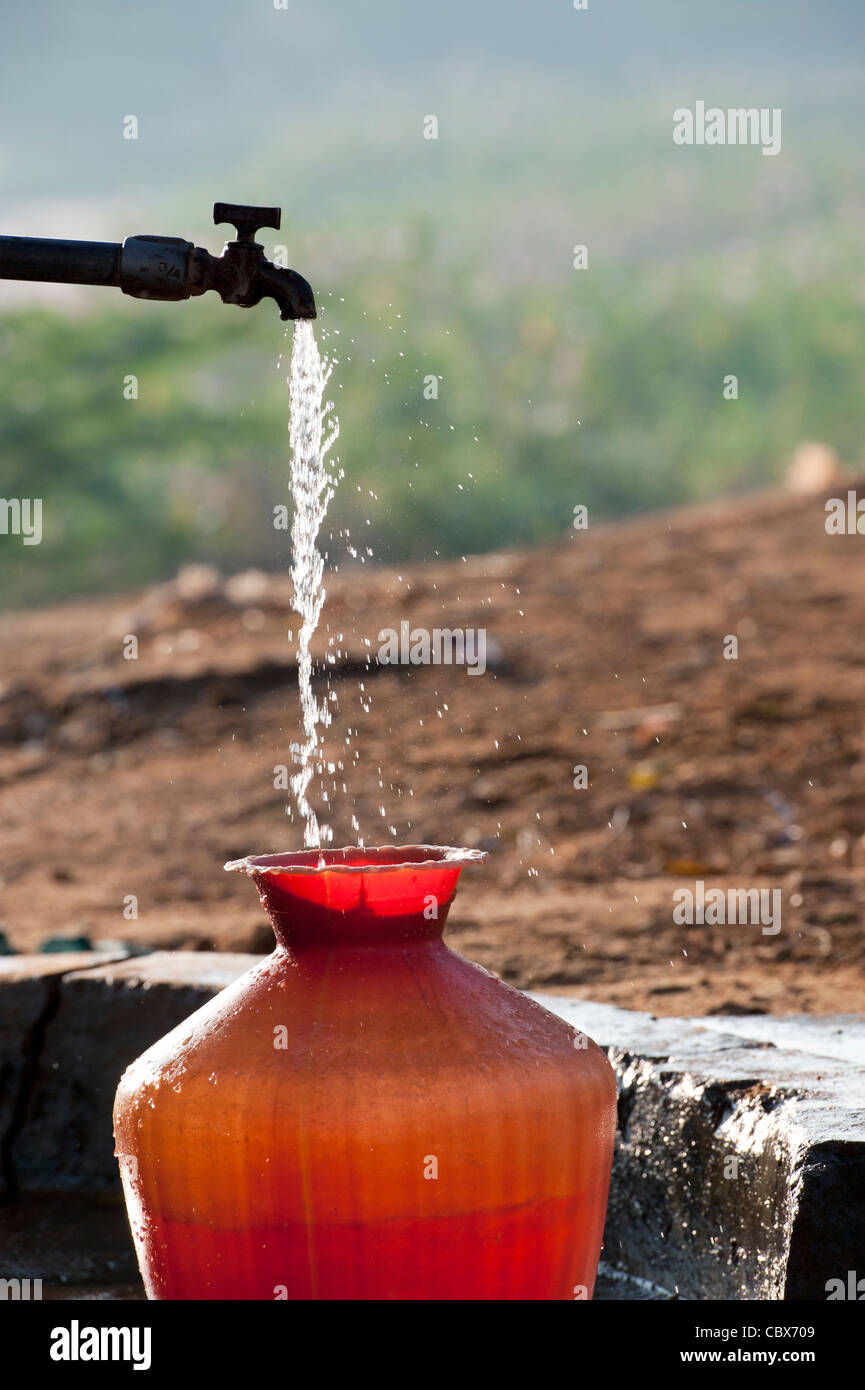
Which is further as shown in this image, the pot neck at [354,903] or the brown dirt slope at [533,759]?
the brown dirt slope at [533,759]

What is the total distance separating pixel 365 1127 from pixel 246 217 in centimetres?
128

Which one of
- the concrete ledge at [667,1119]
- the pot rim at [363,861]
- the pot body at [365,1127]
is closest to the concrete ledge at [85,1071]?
the concrete ledge at [667,1119]

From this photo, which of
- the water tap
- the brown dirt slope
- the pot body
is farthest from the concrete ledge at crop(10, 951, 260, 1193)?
the water tap

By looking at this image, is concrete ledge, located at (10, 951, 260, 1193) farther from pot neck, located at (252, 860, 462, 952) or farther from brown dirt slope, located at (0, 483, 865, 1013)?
pot neck, located at (252, 860, 462, 952)

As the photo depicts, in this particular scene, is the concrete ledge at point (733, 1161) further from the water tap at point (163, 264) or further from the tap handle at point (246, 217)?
the tap handle at point (246, 217)

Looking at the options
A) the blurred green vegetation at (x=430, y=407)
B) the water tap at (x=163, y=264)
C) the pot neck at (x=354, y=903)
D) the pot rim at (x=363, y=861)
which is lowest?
the pot neck at (x=354, y=903)

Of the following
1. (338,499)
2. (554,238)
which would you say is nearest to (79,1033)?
(338,499)

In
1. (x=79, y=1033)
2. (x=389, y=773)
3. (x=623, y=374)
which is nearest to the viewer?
(x=79, y=1033)

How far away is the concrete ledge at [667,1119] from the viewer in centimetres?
→ 228

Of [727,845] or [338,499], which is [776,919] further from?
[338,499]

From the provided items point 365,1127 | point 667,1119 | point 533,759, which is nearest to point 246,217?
point 365,1127

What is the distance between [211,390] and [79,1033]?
88.8 ft

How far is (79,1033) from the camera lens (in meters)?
3.47

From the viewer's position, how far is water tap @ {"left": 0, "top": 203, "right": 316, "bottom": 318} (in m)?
2.28
